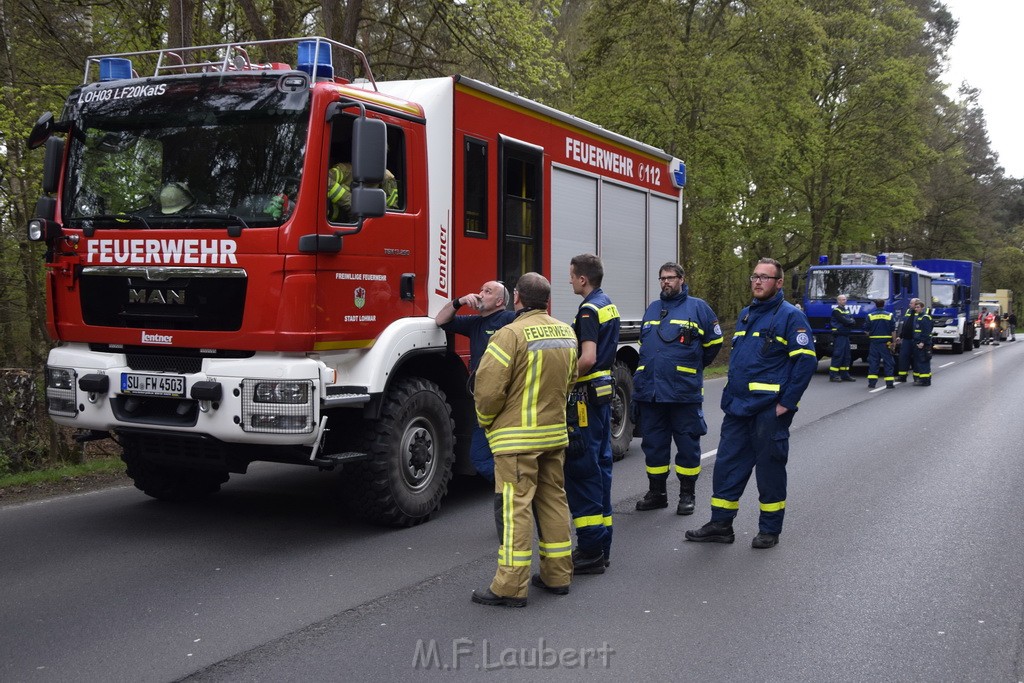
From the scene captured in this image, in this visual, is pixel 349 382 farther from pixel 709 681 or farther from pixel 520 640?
pixel 709 681

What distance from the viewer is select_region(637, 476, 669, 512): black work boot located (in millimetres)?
7363

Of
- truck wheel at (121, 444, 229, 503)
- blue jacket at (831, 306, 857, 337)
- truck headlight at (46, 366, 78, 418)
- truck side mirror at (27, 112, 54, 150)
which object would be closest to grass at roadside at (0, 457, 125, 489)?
truck wheel at (121, 444, 229, 503)

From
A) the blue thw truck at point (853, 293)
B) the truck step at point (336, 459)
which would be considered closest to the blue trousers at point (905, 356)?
the blue thw truck at point (853, 293)

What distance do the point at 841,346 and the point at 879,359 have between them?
1.11 metres

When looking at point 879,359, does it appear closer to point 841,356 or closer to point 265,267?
point 841,356

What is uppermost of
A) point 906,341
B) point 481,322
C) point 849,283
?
point 849,283

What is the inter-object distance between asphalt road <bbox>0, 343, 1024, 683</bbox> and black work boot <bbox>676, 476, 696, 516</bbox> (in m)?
0.12

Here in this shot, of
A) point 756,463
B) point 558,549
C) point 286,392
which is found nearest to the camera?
point 558,549

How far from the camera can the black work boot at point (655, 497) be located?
24.2ft

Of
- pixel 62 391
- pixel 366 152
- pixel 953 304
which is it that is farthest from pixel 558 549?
pixel 953 304

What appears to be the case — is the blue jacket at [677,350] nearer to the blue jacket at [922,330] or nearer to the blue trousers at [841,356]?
the blue jacket at [922,330]

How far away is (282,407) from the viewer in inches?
226

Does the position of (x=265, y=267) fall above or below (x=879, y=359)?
above

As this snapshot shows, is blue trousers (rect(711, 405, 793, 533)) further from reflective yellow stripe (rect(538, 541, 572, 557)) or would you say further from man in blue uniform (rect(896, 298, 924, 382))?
man in blue uniform (rect(896, 298, 924, 382))
